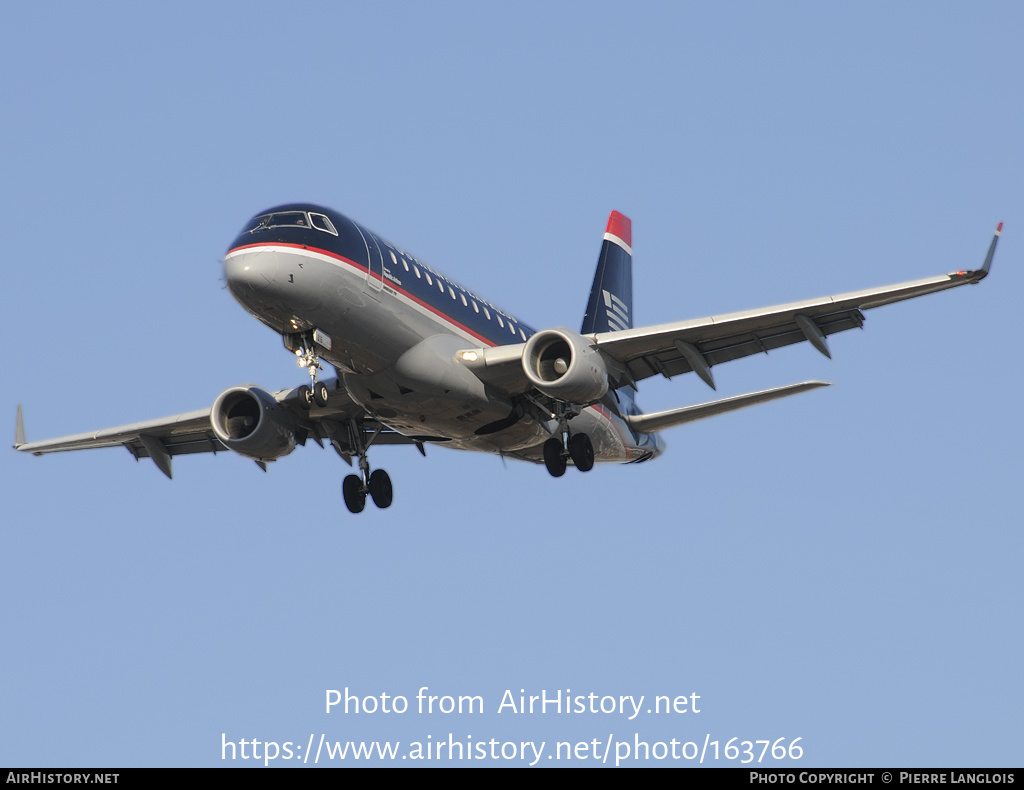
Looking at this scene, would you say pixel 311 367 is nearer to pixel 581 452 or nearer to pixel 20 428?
pixel 581 452

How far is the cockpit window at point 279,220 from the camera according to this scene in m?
31.7

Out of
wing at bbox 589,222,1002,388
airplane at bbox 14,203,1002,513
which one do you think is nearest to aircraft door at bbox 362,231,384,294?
airplane at bbox 14,203,1002,513

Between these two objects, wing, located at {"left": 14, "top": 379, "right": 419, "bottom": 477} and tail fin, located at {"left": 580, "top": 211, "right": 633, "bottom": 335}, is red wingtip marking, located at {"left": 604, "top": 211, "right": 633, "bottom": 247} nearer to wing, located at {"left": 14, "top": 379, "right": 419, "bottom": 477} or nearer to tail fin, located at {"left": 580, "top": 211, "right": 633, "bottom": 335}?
tail fin, located at {"left": 580, "top": 211, "right": 633, "bottom": 335}

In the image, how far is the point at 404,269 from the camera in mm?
33250

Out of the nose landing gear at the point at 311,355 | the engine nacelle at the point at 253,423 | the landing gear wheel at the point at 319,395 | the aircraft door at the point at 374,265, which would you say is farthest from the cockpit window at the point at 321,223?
the engine nacelle at the point at 253,423

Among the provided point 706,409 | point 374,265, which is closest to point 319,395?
point 374,265

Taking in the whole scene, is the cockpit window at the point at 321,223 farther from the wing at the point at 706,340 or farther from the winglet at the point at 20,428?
the winglet at the point at 20,428

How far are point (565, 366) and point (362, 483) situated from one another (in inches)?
283

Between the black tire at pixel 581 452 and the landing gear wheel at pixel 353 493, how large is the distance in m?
5.75

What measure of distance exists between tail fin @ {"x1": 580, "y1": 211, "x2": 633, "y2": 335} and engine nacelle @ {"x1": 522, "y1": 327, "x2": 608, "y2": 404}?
9813 millimetres

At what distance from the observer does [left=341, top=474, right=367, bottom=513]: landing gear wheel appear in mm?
37844

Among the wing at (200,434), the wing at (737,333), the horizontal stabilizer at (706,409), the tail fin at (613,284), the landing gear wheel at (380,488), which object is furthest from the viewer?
the tail fin at (613,284)

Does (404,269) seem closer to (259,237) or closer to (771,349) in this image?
(259,237)
